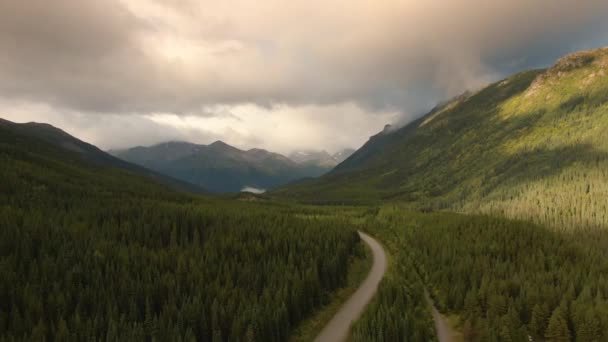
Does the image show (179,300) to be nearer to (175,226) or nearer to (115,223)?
(175,226)

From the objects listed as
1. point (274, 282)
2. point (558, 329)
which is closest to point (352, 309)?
point (274, 282)

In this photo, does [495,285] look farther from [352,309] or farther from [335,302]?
[335,302]

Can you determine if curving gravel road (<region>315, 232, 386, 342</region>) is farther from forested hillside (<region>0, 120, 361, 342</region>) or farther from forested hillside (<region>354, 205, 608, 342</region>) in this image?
forested hillside (<region>0, 120, 361, 342</region>)

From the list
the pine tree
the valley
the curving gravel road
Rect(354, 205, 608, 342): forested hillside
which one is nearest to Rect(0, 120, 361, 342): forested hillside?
the valley

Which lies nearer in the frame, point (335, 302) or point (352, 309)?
point (352, 309)

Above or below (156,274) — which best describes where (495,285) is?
above

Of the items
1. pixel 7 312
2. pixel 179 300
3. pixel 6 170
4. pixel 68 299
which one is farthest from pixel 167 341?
pixel 6 170
